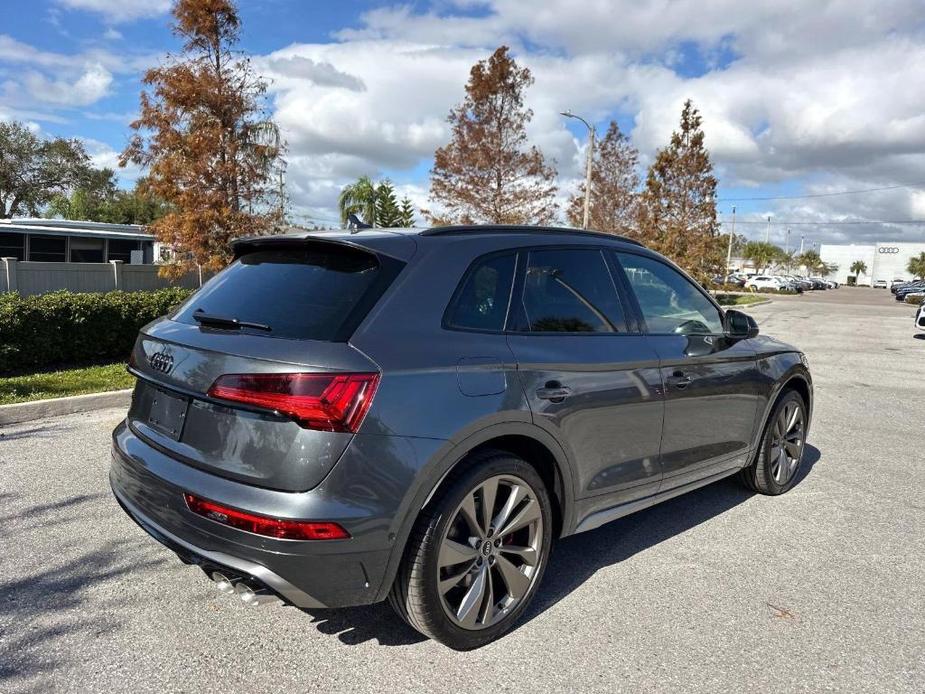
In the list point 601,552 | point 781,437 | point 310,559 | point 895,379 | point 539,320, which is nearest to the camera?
point 310,559

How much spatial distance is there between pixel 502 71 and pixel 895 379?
1311cm

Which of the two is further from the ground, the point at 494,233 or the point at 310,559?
the point at 494,233

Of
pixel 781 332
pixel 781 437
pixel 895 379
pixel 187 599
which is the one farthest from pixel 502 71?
pixel 187 599

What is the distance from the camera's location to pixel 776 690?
2637mm

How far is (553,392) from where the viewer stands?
299cm

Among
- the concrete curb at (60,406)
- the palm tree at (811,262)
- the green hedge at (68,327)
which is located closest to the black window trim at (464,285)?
the concrete curb at (60,406)

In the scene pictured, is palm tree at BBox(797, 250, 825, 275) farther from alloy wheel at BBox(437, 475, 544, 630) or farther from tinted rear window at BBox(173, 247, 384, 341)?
tinted rear window at BBox(173, 247, 384, 341)

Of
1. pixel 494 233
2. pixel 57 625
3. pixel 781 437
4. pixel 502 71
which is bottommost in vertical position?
pixel 57 625

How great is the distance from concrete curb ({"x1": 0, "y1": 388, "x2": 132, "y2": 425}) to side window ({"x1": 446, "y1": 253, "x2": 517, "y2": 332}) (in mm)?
4372

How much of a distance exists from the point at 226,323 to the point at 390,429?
0.84 m

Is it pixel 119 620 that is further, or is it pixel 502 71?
pixel 502 71

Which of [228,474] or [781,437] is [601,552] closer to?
[781,437]

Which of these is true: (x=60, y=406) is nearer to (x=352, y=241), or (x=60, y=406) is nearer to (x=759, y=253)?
(x=352, y=241)

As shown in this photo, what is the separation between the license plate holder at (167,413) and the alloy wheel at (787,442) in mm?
3803
